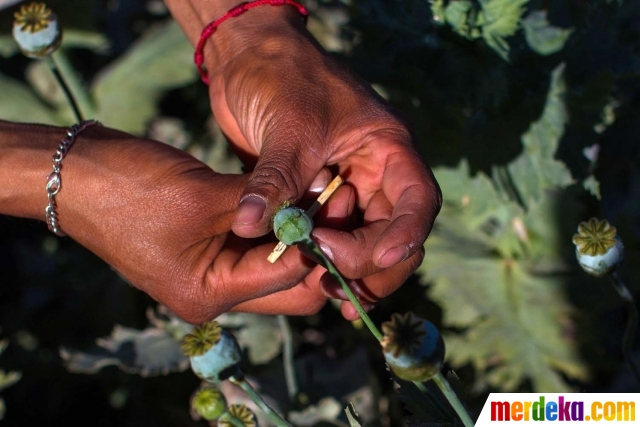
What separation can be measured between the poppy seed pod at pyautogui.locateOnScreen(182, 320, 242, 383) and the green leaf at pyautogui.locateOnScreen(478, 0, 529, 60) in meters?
0.85

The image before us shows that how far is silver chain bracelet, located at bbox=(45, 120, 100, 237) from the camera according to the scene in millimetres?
1333

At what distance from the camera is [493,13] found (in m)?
1.55

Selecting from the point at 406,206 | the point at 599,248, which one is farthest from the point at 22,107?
the point at 599,248

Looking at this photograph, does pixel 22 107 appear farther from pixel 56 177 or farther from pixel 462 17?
pixel 462 17

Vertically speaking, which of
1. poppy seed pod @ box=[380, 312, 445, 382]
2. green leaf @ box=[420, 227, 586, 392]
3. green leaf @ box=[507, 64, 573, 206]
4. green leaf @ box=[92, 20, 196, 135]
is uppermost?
poppy seed pod @ box=[380, 312, 445, 382]

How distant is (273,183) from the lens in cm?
103

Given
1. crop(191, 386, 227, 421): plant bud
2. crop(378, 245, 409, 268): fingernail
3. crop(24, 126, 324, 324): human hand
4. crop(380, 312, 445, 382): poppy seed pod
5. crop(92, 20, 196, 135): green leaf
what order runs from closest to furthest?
crop(380, 312, 445, 382): poppy seed pod
crop(378, 245, 409, 268): fingernail
crop(191, 386, 227, 421): plant bud
crop(24, 126, 324, 324): human hand
crop(92, 20, 196, 135): green leaf

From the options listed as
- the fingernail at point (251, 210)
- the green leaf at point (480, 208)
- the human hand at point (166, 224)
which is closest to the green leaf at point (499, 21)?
the green leaf at point (480, 208)

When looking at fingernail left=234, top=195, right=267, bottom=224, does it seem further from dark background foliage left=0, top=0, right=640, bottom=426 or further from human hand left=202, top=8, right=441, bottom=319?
dark background foliage left=0, top=0, right=640, bottom=426

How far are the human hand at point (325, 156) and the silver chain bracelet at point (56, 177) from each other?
285mm

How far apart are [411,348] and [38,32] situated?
3.39ft

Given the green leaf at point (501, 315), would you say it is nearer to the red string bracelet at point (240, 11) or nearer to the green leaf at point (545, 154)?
the green leaf at point (545, 154)

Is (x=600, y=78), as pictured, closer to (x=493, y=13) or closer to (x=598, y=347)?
(x=493, y=13)

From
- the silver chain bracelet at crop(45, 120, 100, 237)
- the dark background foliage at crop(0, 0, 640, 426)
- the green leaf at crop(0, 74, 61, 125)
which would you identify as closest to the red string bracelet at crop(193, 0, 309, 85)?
the dark background foliage at crop(0, 0, 640, 426)
